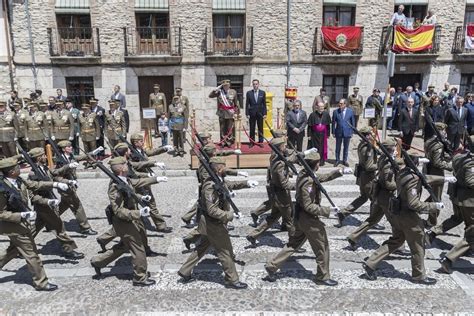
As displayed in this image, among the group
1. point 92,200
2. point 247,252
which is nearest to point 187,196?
point 92,200

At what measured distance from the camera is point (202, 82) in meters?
18.1

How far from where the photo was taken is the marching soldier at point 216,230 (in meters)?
5.89

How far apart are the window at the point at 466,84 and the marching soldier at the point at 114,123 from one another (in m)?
14.9

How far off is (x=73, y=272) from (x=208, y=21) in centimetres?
1325

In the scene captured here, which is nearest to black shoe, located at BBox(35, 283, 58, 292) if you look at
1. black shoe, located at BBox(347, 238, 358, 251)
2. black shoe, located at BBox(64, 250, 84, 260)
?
black shoe, located at BBox(64, 250, 84, 260)

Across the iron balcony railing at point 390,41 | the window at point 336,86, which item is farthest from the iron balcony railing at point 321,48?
the window at point 336,86

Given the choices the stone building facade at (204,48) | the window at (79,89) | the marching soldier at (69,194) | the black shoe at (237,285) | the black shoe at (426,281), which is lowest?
the black shoe at (237,285)

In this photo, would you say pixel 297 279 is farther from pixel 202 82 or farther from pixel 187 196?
pixel 202 82

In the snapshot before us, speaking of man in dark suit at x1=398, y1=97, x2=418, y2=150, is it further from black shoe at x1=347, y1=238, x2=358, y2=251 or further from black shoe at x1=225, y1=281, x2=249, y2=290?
black shoe at x1=225, y1=281, x2=249, y2=290

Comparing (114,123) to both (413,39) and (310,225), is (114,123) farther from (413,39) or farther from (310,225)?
(413,39)

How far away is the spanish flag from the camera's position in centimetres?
1775

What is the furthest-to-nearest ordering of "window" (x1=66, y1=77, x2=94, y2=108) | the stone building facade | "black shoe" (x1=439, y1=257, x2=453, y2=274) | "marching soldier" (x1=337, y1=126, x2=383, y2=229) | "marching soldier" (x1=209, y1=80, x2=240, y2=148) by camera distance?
"window" (x1=66, y1=77, x2=94, y2=108)
the stone building facade
"marching soldier" (x1=209, y1=80, x2=240, y2=148)
"marching soldier" (x1=337, y1=126, x2=383, y2=229)
"black shoe" (x1=439, y1=257, x2=453, y2=274)

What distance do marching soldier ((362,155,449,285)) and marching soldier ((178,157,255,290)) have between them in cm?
200

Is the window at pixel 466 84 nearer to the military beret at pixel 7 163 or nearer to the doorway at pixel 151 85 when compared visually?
the doorway at pixel 151 85
